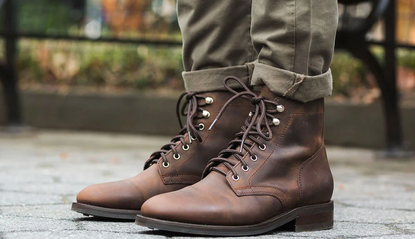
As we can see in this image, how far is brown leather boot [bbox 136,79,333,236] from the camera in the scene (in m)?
1.27

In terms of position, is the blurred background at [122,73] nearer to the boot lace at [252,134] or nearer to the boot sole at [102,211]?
the boot lace at [252,134]

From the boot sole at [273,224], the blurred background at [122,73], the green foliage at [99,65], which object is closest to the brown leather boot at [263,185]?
the boot sole at [273,224]

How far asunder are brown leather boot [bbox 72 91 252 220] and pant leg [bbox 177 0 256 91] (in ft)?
0.21

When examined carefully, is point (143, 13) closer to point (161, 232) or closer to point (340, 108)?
point (340, 108)

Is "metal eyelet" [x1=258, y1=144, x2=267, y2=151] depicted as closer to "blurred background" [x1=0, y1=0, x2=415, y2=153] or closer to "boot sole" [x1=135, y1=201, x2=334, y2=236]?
"boot sole" [x1=135, y1=201, x2=334, y2=236]

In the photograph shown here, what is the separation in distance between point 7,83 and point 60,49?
85 cm

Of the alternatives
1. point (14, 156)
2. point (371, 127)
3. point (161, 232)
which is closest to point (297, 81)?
point (161, 232)

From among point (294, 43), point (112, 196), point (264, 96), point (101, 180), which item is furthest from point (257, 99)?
point (101, 180)

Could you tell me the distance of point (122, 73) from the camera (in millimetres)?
4719

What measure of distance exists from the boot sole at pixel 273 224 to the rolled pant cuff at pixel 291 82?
25 centimetres

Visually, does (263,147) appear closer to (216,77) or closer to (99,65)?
(216,77)

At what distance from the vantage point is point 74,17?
17.7ft

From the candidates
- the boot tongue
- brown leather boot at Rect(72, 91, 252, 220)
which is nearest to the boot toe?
brown leather boot at Rect(72, 91, 252, 220)

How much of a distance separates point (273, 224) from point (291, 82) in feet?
0.99
